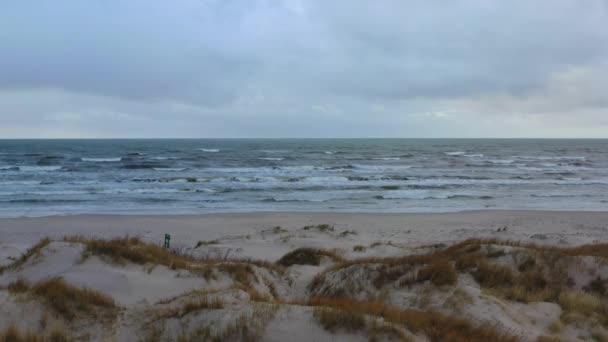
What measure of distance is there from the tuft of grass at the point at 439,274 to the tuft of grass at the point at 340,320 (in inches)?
106

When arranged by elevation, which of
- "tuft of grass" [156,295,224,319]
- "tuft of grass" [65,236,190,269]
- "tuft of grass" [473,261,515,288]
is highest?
"tuft of grass" [156,295,224,319]

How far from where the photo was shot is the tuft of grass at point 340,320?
3969 mm

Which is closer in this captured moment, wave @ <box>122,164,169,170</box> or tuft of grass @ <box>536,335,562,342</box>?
tuft of grass @ <box>536,335,562,342</box>

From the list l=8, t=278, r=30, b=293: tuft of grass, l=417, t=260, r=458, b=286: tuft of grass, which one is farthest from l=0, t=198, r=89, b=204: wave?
l=417, t=260, r=458, b=286: tuft of grass

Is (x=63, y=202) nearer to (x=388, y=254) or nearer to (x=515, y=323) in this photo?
(x=388, y=254)

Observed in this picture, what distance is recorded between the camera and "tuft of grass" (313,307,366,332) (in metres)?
3.97

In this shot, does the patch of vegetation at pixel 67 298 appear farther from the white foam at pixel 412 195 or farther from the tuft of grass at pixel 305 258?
the white foam at pixel 412 195

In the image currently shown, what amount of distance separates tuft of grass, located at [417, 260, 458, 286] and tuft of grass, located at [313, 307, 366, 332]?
8.85 feet

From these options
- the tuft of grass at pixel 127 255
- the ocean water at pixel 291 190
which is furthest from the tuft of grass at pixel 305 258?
the ocean water at pixel 291 190

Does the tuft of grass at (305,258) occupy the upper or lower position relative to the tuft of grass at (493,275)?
lower

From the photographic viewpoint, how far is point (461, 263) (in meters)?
7.11

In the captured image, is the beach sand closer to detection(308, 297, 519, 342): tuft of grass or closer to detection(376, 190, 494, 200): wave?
detection(308, 297, 519, 342): tuft of grass

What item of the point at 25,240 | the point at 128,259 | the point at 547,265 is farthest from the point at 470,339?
the point at 25,240

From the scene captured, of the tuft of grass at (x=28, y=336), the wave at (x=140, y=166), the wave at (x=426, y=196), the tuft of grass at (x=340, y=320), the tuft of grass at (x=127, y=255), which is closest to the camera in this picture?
the tuft of grass at (x=28, y=336)
